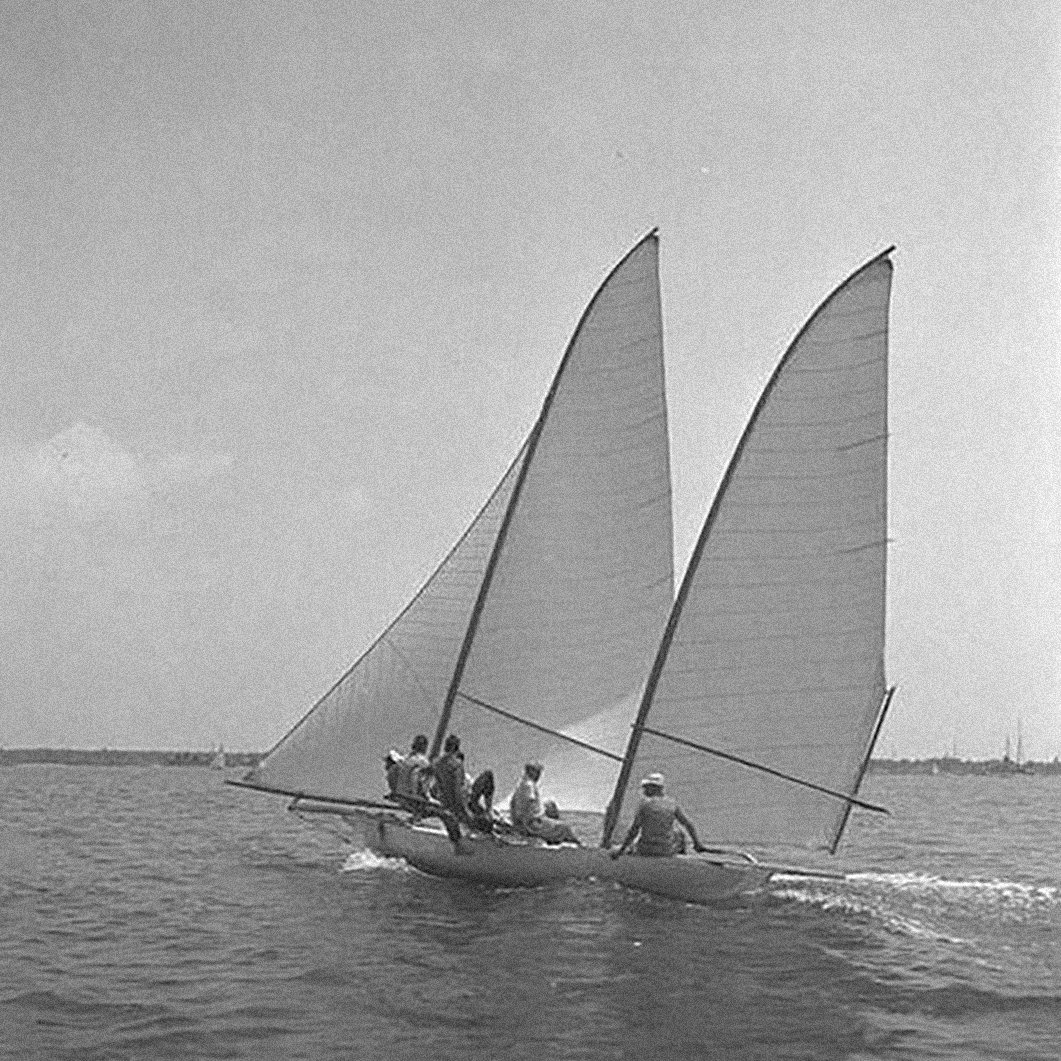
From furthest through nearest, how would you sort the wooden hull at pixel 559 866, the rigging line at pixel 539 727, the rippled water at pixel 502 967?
1. the rigging line at pixel 539 727
2. the wooden hull at pixel 559 866
3. the rippled water at pixel 502 967

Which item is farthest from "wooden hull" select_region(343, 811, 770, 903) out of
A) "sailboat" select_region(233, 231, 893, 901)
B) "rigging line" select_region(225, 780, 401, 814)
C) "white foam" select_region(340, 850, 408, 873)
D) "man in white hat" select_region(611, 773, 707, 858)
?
"white foam" select_region(340, 850, 408, 873)

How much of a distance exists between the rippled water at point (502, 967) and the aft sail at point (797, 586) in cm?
280

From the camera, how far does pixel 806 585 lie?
24.8 m

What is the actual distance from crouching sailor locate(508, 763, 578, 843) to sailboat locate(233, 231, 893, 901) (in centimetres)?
63

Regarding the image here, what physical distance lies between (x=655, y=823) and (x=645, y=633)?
4867 mm

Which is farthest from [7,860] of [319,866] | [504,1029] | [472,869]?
[504,1029]

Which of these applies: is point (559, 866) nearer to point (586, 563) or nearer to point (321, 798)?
point (586, 563)

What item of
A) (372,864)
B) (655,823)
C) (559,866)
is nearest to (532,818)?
(559,866)

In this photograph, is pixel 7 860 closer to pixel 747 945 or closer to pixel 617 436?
pixel 617 436

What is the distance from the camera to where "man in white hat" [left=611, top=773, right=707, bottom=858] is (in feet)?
80.3

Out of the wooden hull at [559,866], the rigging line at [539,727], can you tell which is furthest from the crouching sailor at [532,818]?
the rigging line at [539,727]

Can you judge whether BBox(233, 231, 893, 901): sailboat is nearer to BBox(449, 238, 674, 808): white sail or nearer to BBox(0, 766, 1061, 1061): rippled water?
BBox(449, 238, 674, 808): white sail

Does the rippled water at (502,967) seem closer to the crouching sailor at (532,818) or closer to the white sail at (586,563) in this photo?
the crouching sailor at (532,818)

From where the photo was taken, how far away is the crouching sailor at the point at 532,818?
26500 mm
